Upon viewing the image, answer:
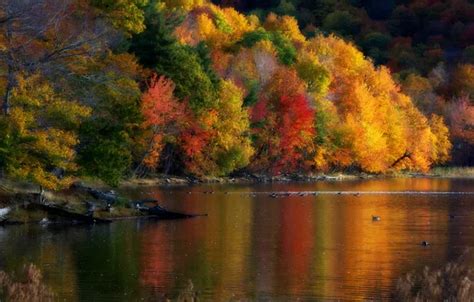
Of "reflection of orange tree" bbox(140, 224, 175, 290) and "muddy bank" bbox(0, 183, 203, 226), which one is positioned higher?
"muddy bank" bbox(0, 183, 203, 226)

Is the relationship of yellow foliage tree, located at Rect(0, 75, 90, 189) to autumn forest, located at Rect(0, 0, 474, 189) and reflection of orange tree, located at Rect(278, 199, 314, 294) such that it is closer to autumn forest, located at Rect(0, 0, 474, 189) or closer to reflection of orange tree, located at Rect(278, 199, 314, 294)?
autumn forest, located at Rect(0, 0, 474, 189)

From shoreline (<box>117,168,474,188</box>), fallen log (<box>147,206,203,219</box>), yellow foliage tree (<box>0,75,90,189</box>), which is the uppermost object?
yellow foliage tree (<box>0,75,90,189</box>)

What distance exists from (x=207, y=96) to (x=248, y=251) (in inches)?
1396

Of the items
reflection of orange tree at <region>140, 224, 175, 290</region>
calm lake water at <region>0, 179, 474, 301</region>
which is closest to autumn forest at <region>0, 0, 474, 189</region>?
calm lake water at <region>0, 179, 474, 301</region>

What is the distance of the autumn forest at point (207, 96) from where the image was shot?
133 ft

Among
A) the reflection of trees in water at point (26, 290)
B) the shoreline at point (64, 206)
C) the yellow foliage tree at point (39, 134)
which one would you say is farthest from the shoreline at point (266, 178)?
the reflection of trees in water at point (26, 290)

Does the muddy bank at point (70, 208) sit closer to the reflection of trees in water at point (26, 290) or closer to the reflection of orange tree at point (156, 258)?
the reflection of orange tree at point (156, 258)

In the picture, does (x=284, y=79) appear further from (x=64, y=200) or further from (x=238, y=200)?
(x=64, y=200)

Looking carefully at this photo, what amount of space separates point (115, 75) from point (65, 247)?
14745 millimetres

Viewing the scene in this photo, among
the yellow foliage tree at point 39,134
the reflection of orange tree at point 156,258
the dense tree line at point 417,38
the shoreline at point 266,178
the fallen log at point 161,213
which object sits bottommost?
the reflection of orange tree at point 156,258

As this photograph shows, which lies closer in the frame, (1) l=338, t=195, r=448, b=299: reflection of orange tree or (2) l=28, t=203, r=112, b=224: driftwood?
(1) l=338, t=195, r=448, b=299: reflection of orange tree

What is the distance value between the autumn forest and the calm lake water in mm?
4582

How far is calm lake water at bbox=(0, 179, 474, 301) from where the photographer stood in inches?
1030

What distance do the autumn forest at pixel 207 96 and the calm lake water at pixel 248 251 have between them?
4582mm
